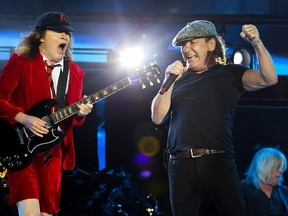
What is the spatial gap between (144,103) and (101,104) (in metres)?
1.13

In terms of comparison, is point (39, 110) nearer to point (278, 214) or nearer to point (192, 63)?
point (192, 63)

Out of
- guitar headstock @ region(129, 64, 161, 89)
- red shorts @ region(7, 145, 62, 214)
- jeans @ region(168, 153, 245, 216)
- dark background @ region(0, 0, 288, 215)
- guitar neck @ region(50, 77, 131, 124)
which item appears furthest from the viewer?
dark background @ region(0, 0, 288, 215)

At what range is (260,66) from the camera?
3.44 meters

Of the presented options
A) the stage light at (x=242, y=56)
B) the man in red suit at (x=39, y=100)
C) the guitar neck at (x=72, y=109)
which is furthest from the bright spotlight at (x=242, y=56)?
the man in red suit at (x=39, y=100)

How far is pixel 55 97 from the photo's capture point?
4223 millimetres

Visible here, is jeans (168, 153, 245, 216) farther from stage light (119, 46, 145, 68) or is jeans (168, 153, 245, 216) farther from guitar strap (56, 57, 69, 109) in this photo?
stage light (119, 46, 145, 68)

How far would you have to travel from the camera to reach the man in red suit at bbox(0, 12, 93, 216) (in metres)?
3.92

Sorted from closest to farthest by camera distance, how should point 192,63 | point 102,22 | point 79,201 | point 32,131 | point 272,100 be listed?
point 192,63 < point 32,131 < point 79,201 < point 102,22 < point 272,100

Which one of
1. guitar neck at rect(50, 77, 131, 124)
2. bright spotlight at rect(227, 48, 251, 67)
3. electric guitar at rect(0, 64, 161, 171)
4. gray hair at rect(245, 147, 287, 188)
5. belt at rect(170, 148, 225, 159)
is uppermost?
bright spotlight at rect(227, 48, 251, 67)

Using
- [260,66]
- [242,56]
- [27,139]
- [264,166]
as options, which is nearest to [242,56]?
[242,56]

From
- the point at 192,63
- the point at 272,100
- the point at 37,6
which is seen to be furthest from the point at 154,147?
the point at 192,63

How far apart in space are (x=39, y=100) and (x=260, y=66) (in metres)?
1.72

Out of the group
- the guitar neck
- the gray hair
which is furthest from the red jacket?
the gray hair

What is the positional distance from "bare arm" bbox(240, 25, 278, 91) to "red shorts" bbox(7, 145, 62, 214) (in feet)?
5.37
